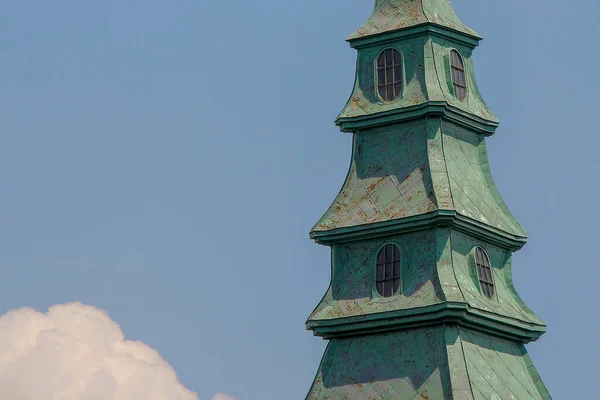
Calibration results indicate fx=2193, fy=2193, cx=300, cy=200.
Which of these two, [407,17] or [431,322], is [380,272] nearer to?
[431,322]

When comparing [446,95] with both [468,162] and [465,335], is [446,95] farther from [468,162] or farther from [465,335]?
[465,335]

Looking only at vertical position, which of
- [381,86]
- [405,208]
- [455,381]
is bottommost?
[455,381]

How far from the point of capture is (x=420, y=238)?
8894 centimetres

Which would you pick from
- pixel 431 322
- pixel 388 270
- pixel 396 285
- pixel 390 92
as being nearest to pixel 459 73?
pixel 390 92

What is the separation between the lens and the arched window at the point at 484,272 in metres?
90.0

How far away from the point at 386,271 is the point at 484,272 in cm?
424

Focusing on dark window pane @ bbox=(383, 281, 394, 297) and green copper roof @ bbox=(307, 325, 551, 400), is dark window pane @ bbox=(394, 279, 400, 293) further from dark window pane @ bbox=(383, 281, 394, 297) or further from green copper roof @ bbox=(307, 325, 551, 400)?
green copper roof @ bbox=(307, 325, 551, 400)

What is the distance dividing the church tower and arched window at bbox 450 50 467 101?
0.26ft

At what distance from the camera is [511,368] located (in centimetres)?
8956

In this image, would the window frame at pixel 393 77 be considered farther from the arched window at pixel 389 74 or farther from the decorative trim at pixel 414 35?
the decorative trim at pixel 414 35

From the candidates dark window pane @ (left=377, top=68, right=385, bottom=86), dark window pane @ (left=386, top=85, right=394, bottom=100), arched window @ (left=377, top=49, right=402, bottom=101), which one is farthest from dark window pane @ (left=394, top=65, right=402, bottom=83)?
dark window pane @ (left=377, top=68, right=385, bottom=86)

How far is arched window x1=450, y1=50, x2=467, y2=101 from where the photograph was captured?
92.6 metres

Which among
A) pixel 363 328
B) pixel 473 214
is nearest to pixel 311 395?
pixel 363 328

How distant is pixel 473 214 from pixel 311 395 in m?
9.92
